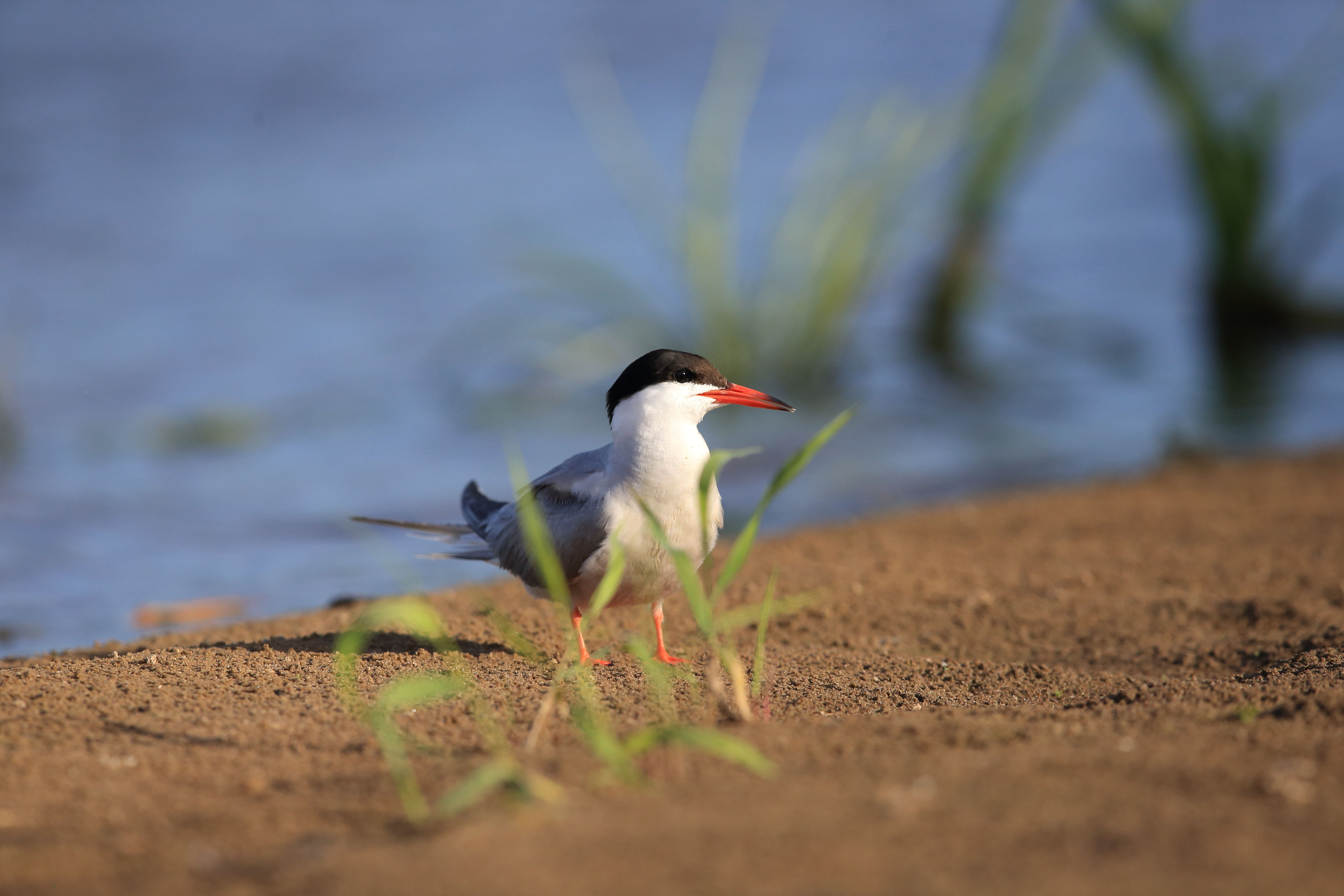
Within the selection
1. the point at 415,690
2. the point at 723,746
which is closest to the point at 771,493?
the point at 723,746

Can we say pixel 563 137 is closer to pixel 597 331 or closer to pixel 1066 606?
pixel 597 331

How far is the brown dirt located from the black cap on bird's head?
72 centimetres

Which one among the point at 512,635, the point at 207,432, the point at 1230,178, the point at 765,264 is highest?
the point at 1230,178

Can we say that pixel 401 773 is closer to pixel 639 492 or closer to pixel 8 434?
pixel 639 492

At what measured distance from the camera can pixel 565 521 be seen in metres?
3.62

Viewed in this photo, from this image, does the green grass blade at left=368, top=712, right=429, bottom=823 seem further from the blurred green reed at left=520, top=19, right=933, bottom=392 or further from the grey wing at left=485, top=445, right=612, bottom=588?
the blurred green reed at left=520, top=19, right=933, bottom=392

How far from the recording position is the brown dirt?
6.14 ft

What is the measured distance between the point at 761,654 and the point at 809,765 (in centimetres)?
47

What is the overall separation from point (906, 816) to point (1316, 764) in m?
0.74

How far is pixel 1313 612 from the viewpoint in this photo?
3893mm

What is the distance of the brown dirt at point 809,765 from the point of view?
1.87 meters

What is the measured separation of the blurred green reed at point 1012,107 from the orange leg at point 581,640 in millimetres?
4859

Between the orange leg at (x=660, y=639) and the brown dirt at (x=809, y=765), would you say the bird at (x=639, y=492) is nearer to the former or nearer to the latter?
the orange leg at (x=660, y=639)

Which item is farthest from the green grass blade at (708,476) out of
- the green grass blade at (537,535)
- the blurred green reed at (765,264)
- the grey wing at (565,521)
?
the blurred green reed at (765,264)
